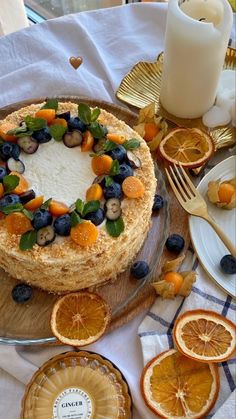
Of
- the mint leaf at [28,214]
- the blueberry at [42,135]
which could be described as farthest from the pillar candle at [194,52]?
the mint leaf at [28,214]

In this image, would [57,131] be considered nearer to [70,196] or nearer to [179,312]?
[70,196]

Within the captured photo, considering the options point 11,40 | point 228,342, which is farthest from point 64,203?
point 11,40

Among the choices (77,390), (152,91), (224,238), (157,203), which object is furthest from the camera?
(152,91)

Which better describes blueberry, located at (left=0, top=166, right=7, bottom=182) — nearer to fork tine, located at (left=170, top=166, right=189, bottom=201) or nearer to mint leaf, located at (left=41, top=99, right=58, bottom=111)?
mint leaf, located at (left=41, top=99, right=58, bottom=111)

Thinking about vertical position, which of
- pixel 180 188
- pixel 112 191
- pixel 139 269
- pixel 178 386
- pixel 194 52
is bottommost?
pixel 178 386

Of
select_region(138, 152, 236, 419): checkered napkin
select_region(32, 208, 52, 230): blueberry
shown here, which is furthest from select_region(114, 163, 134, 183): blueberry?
select_region(138, 152, 236, 419): checkered napkin

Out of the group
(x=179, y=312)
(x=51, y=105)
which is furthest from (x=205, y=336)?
(x=51, y=105)
